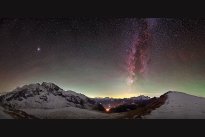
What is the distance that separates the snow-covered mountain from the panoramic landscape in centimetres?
2

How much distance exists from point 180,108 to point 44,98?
2332 mm

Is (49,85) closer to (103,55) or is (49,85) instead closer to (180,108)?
(103,55)

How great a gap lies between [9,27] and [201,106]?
3.57 meters

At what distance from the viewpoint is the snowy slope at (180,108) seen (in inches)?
551

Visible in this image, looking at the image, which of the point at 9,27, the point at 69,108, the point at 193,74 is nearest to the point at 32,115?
the point at 69,108

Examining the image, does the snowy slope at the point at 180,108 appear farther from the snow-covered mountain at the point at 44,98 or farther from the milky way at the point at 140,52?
the snow-covered mountain at the point at 44,98

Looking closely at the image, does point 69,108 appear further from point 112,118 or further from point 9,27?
point 9,27

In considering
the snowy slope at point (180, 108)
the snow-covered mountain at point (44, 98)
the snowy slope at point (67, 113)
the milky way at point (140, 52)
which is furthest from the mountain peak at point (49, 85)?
the snowy slope at point (180, 108)

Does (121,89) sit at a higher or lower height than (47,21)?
lower

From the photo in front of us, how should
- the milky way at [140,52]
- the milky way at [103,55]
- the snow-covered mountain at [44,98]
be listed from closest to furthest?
the snow-covered mountain at [44,98]
the milky way at [103,55]
the milky way at [140,52]

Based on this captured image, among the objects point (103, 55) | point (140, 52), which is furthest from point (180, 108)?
point (103, 55)

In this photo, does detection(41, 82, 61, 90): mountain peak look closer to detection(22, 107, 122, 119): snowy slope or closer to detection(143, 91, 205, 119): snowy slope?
detection(22, 107, 122, 119): snowy slope

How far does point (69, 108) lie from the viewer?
14.0 meters

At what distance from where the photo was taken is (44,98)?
1401 centimetres
